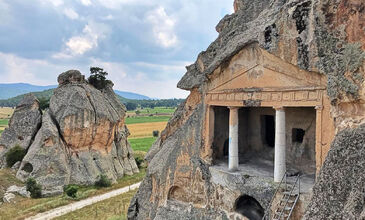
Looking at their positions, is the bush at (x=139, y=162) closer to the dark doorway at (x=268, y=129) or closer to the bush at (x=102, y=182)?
the bush at (x=102, y=182)

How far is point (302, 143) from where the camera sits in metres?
15.7

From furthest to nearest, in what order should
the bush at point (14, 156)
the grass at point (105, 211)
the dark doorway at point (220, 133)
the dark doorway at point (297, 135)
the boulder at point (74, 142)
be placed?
the bush at point (14, 156) → the boulder at point (74, 142) → the grass at point (105, 211) → the dark doorway at point (220, 133) → the dark doorway at point (297, 135)

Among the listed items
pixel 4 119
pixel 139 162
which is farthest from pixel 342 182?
pixel 4 119

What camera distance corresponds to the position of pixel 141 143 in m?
68.9

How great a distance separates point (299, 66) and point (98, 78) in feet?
109

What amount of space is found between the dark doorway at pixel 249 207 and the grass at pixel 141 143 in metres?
47.1

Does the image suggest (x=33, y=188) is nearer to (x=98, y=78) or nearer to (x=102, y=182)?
(x=102, y=182)

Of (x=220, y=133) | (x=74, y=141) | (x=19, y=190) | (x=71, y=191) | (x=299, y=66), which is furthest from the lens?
(x=74, y=141)

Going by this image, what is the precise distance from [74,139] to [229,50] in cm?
2438

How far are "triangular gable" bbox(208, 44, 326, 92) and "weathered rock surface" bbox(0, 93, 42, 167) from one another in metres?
27.2

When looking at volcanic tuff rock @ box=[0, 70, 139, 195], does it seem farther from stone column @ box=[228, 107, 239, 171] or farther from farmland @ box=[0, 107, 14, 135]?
farmland @ box=[0, 107, 14, 135]

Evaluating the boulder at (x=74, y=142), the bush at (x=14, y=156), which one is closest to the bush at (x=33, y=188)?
the boulder at (x=74, y=142)

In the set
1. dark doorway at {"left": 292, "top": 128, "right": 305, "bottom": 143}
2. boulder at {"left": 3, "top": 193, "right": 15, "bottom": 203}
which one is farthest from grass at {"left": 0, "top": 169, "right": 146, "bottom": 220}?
dark doorway at {"left": 292, "top": 128, "right": 305, "bottom": 143}

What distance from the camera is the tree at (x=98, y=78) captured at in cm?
4131
